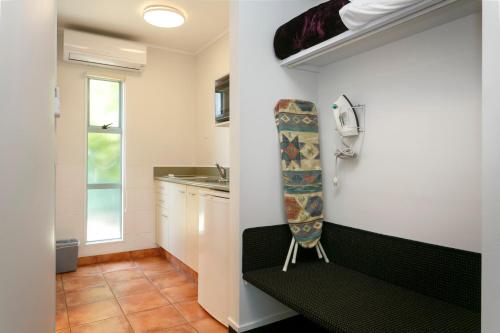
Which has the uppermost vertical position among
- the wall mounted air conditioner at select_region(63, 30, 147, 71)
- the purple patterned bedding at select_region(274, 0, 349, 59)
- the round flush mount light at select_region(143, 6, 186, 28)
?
the round flush mount light at select_region(143, 6, 186, 28)

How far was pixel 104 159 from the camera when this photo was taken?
3.93 m

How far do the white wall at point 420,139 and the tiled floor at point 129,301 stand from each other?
141cm

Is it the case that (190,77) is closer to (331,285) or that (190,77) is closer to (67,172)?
(67,172)

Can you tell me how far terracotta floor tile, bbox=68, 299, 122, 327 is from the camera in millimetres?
2398

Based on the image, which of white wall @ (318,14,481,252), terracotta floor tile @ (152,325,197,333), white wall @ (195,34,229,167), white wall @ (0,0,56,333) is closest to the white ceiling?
white wall @ (195,34,229,167)

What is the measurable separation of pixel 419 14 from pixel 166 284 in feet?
9.55

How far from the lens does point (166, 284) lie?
10.2 feet

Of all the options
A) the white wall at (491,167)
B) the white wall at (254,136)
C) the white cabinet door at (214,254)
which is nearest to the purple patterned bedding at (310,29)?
the white wall at (254,136)

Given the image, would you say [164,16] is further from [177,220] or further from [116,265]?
[116,265]

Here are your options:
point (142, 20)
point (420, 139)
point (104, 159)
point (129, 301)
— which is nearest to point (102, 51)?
point (142, 20)

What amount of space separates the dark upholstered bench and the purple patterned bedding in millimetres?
1188

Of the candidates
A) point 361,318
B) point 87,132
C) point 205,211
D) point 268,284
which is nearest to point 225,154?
point 205,211

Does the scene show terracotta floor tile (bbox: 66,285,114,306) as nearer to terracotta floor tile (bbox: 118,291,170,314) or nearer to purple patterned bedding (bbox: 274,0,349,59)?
terracotta floor tile (bbox: 118,291,170,314)

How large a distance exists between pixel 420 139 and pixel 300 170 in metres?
0.75
